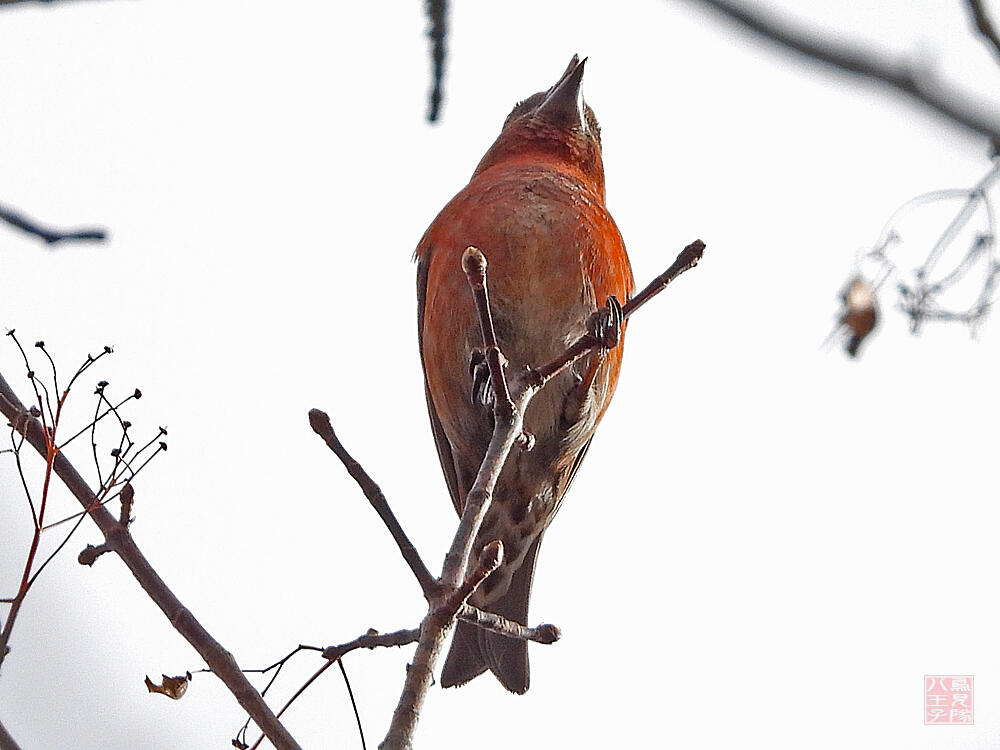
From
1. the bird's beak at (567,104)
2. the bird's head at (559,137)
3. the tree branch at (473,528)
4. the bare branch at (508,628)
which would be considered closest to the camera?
the tree branch at (473,528)

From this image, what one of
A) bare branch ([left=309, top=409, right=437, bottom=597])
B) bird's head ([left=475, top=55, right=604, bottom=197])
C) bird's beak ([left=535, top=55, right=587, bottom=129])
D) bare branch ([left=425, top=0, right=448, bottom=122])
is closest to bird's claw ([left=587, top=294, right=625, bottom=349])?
bare branch ([left=309, top=409, right=437, bottom=597])

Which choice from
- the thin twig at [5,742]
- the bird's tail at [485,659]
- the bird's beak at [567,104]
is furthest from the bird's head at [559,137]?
the thin twig at [5,742]

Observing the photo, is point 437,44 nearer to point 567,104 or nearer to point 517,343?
point 517,343

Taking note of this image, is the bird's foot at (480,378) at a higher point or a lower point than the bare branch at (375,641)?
higher

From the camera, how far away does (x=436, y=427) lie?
4.27m

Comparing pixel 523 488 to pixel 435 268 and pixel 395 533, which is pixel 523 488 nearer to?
pixel 435 268

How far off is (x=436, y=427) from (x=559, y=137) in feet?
4.53

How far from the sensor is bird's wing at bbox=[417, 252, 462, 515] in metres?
4.23

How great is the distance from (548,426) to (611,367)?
0.95ft

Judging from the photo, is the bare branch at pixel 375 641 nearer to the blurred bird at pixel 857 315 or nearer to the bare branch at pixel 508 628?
the bare branch at pixel 508 628

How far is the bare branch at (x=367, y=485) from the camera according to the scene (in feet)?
6.84

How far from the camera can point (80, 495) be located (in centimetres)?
217

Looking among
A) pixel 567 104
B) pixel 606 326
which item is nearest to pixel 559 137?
pixel 567 104

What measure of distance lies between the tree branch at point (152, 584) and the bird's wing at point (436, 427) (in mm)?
2092
